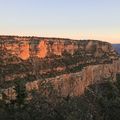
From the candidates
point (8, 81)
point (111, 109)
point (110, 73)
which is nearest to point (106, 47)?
point (110, 73)

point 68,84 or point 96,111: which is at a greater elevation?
point 96,111

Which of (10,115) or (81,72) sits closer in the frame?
(10,115)

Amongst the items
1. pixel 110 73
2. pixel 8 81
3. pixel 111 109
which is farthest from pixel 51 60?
pixel 111 109

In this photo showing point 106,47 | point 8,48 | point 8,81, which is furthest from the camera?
point 106,47

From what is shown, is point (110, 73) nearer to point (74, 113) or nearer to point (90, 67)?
point (90, 67)

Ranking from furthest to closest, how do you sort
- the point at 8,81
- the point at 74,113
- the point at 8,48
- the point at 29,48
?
the point at 29,48, the point at 8,48, the point at 8,81, the point at 74,113

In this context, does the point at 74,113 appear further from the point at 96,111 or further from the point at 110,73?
the point at 110,73
